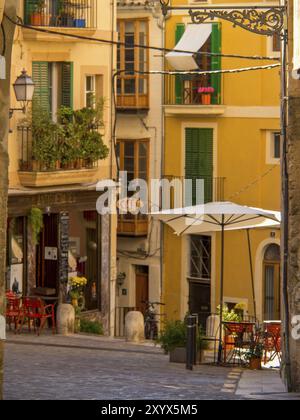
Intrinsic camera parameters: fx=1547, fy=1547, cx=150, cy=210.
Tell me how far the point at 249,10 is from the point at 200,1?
858 inches

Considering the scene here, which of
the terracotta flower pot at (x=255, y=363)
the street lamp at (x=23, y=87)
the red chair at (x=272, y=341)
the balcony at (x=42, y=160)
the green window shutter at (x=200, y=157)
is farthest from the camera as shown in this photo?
the green window shutter at (x=200, y=157)

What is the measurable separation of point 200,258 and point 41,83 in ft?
34.5

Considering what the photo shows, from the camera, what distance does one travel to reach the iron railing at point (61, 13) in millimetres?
32594

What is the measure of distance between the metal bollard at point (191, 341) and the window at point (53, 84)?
10.9 meters

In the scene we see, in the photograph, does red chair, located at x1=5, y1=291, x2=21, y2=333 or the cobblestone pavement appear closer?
the cobblestone pavement

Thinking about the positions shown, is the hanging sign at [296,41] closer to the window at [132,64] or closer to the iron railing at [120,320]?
the iron railing at [120,320]

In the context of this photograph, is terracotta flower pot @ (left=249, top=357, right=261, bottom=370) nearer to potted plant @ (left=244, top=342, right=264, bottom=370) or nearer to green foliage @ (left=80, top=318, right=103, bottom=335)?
potted plant @ (left=244, top=342, right=264, bottom=370)

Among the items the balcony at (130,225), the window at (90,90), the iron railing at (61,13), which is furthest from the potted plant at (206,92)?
the iron railing at (61,13)

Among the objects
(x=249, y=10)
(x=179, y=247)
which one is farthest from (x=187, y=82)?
(x=249, y=10)

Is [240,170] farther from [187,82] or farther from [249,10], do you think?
[249,10]

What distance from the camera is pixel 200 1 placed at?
42.1 m

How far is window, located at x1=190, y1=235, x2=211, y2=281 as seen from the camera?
41.9 meters

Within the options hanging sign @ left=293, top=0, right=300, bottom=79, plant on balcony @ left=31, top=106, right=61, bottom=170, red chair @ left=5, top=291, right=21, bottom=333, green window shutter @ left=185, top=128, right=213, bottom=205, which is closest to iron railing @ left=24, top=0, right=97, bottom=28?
plant on balcony @ left=31, top=106, right=61, bottom=170

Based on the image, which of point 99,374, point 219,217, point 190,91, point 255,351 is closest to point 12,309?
point 219,217
